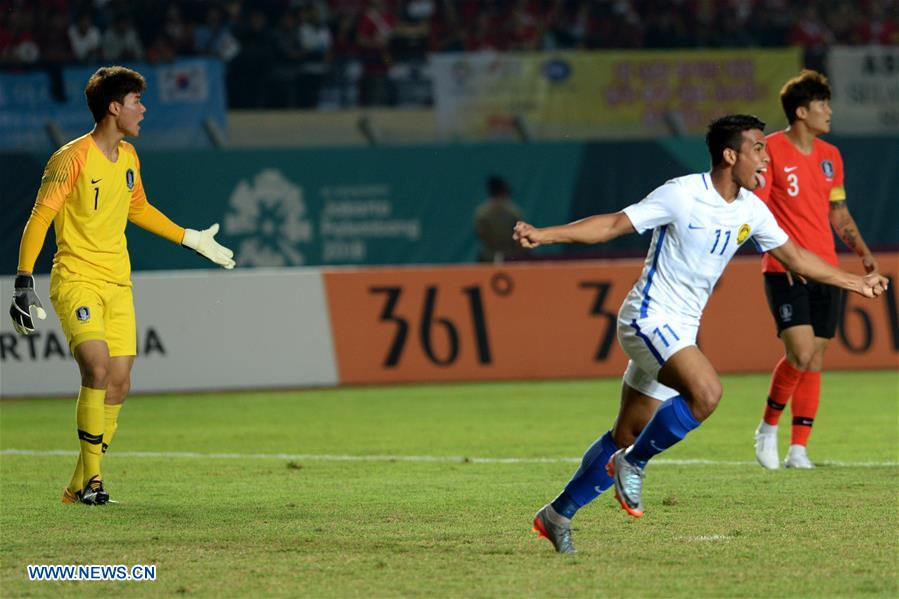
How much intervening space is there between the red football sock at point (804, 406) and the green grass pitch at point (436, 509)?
36cm

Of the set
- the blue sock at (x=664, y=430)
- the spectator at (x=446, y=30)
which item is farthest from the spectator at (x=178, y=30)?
the blue sock at (x=664, y=430)

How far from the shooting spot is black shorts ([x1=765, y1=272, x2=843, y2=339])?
9773mm

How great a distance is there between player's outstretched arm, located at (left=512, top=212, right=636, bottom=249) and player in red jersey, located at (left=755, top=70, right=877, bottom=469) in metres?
3.19

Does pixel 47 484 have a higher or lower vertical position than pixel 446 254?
higher

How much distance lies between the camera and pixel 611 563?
654 cm

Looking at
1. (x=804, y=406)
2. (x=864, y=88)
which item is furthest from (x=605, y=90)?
→ (x=804, y=406)

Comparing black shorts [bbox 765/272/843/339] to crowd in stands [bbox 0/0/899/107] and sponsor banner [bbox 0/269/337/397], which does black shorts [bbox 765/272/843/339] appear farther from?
crowd in stands [bbox 0/0/899/107]

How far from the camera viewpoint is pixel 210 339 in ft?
51.9

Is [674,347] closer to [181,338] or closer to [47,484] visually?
[47,484]

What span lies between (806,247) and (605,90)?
42.0 ft

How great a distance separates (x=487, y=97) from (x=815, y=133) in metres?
12.2

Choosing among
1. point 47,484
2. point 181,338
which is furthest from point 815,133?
point 181,338

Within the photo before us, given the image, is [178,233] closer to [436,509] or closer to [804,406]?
[436,509]

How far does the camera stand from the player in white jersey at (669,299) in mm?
6723
